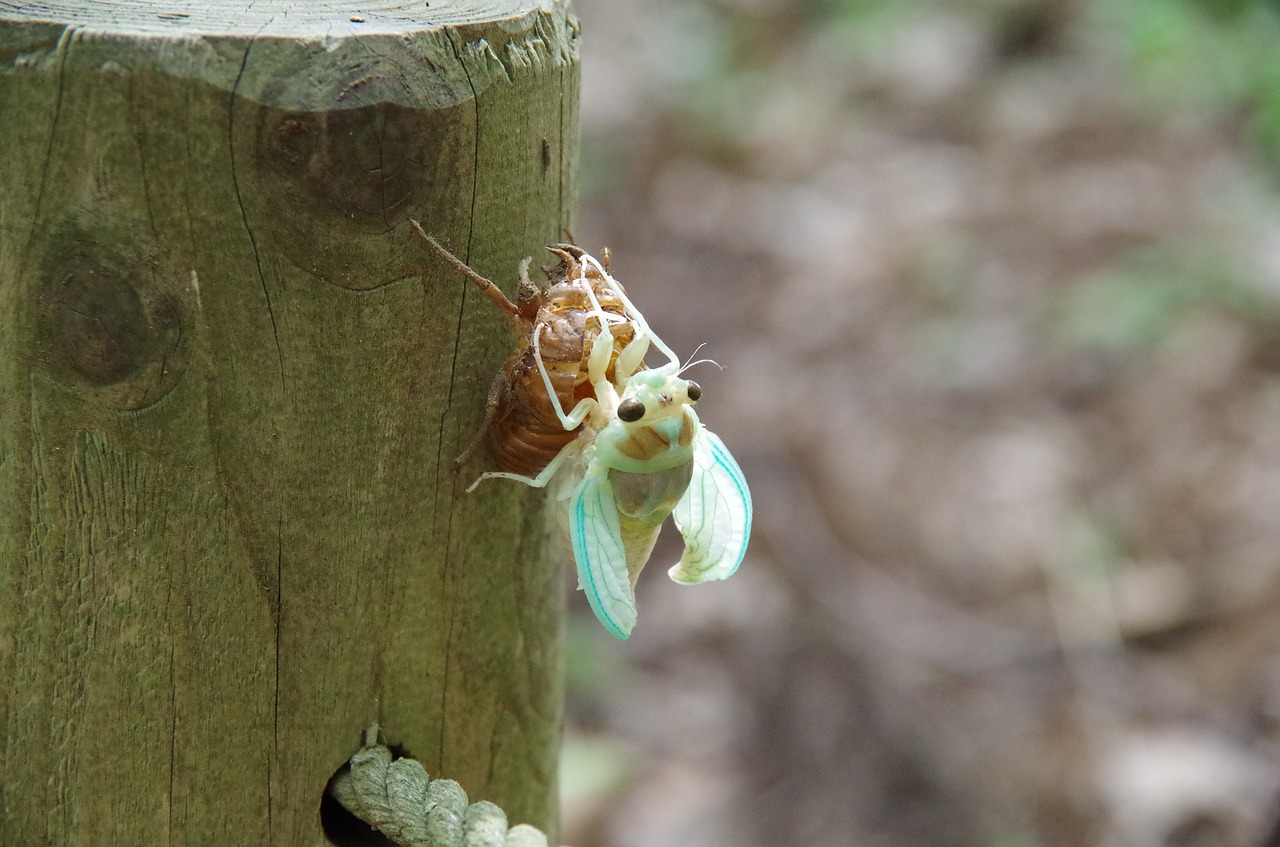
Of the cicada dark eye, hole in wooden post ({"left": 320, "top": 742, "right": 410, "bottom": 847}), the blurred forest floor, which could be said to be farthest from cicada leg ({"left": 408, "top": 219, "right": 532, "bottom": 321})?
the blurred forest floor

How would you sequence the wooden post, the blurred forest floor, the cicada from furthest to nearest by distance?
1. the blurred forest floor
2. the cicada
3. the wooden post

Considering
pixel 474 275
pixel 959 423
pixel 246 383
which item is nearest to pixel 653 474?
pixel 474 275

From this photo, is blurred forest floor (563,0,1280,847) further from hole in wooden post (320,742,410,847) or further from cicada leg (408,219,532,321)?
cicada leg (408,219,532,321)

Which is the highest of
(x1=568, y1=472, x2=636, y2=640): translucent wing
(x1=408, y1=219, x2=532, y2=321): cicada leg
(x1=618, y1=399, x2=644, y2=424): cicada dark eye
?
(x1=408, y1=219, x2=532, y2=321): cicada leg

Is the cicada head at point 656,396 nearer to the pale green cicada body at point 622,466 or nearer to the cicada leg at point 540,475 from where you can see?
the pale green cicada body at point 622,466

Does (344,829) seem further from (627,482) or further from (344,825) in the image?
(627,482)

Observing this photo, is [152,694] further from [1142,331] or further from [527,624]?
[1142,331]

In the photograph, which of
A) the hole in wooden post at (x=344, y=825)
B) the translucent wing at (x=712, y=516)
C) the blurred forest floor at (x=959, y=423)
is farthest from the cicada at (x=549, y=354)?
the blurred forest floor at (x=959, y=423)
